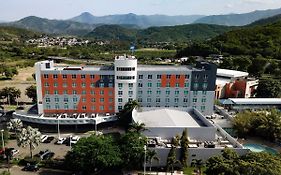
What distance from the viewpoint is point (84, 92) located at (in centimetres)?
6144

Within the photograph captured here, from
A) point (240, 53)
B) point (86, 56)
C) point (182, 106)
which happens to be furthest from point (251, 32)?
point (182, 106)

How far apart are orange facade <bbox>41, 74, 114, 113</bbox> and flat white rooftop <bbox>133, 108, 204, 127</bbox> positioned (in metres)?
8.47

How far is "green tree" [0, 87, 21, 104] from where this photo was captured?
244 ft

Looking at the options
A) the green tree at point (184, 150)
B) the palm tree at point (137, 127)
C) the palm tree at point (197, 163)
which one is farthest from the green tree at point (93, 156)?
the palm tree at point (197, 163)

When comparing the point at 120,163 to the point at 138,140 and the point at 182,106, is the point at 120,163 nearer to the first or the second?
the point at 138,140

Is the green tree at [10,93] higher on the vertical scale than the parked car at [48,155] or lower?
higher

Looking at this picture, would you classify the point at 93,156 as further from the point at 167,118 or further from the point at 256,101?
the point at 256,101

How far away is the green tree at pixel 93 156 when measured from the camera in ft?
133

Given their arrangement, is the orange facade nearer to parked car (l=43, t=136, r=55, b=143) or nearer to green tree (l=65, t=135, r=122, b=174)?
parked car (l=43, t=136, r=55, b=143)

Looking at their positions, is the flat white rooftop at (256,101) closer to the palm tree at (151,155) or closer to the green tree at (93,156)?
the palm tree at (151,155)

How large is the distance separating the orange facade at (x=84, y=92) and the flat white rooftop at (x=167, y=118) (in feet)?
27.8

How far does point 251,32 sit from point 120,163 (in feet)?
479

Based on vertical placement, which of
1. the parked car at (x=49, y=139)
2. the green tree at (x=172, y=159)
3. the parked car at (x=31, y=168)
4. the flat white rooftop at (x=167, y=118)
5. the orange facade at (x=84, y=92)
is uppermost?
the orange facade at (x=84, y=92)

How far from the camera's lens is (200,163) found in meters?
45.2
